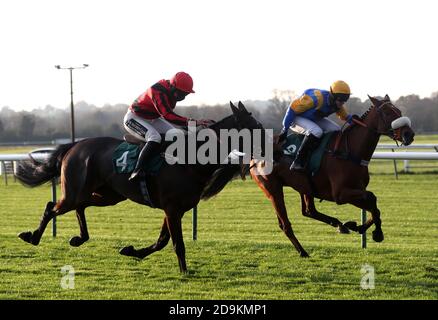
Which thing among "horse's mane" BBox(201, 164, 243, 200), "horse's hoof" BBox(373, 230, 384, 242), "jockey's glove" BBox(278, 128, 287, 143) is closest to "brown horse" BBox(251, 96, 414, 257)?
"horse's hoof" BBox(373, 230, 384, 242)

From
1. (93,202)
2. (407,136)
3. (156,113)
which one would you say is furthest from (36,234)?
(407,136)

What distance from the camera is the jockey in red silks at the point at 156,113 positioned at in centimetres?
634

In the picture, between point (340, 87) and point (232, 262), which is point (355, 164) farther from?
point (232, 262)

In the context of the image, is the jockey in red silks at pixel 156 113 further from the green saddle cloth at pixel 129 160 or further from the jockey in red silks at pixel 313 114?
the jockey in red silks at pixel 313 114

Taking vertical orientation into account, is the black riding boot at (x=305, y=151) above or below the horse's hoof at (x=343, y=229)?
above

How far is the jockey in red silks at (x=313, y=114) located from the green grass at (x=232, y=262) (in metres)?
1.07

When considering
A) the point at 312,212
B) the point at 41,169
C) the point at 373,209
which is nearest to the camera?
the point at 373,209

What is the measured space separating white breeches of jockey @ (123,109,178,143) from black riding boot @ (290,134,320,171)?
1.39 m

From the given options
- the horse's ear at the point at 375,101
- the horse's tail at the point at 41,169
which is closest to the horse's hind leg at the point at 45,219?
the horse's tail at the point at 41,169

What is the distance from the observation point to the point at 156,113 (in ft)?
22.2

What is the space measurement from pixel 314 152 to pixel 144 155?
1.87 metres

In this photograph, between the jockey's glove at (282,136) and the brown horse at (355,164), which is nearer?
the brown horse at (355,164)
